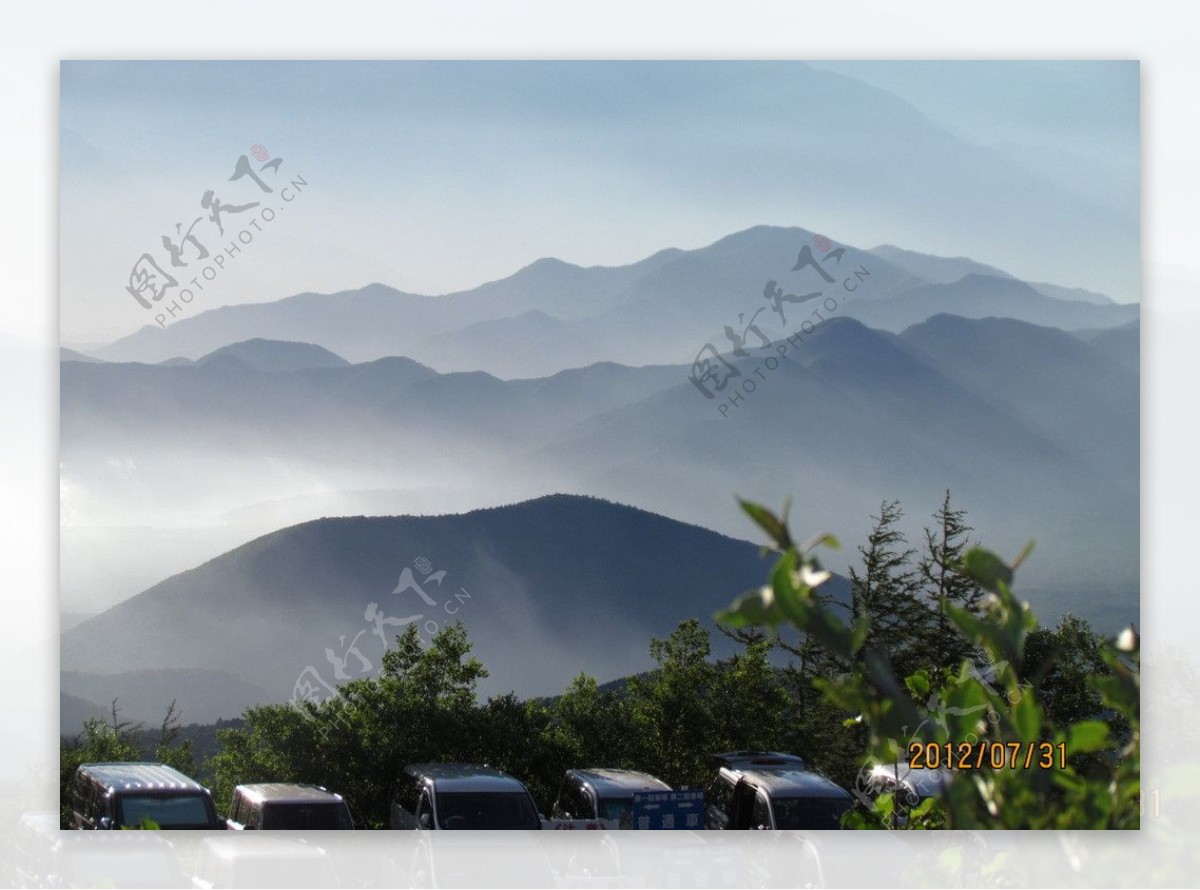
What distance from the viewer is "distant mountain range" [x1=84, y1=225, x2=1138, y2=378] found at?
205 inches

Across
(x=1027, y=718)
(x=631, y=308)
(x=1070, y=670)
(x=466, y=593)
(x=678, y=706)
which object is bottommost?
(x=678, y=706)

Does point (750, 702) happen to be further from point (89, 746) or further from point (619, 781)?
point (89, 746)

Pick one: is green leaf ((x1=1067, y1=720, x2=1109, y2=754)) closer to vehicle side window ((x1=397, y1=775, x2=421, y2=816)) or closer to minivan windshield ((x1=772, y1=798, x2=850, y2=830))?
minivan windshield ((x1=772, y1=798, x2=850, y2=830))

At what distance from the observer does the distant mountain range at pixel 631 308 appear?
17.1 ft

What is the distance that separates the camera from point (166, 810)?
17.0ft

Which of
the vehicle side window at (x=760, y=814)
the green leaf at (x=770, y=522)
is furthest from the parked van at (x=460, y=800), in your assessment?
the green leaf at (x=770, y=522)

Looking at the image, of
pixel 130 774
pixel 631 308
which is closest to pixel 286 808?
pixel 130 774

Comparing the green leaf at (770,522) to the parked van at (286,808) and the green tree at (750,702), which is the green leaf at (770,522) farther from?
the parked van at (286,808)

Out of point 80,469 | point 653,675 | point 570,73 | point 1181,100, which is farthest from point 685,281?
point 80,469

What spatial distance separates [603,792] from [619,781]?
0.26 feet

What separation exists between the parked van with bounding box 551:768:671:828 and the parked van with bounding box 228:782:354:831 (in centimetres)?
82

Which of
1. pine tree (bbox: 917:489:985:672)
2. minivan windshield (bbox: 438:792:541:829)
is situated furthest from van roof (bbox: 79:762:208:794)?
pine tree (bbox: 917:489:985:672)

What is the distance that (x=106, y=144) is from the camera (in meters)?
5.18
